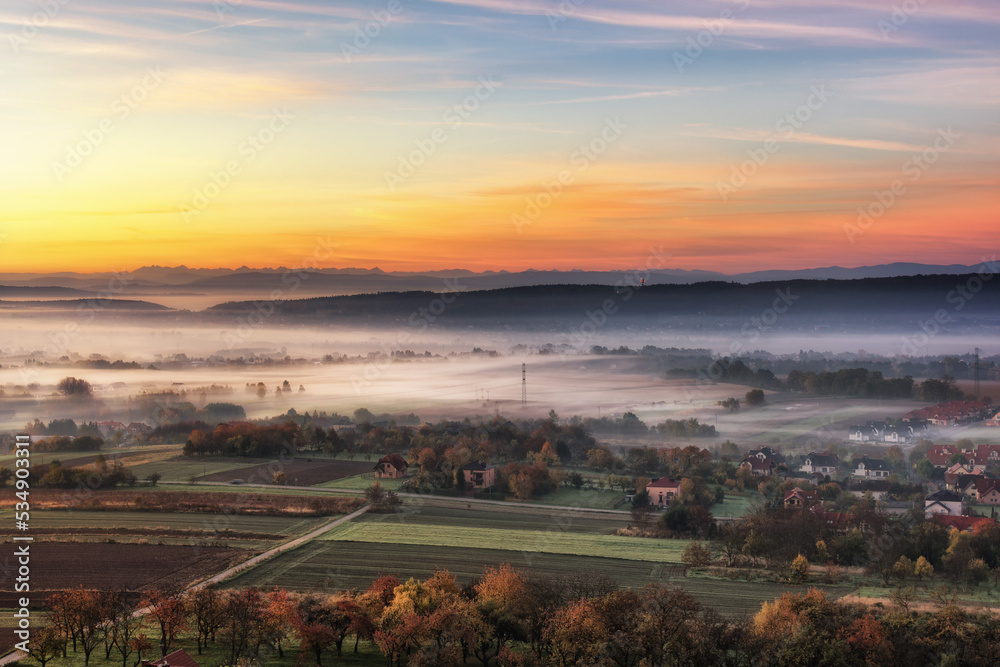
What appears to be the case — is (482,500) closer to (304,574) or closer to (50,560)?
(304,574)

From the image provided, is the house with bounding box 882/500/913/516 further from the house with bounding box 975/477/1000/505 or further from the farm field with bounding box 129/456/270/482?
the farm field with bounding box 129/456/270/482

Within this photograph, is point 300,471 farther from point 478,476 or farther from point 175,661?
point 175,661

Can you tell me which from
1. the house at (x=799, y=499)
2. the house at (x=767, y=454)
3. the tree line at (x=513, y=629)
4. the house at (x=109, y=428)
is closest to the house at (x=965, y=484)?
the house at (x=799, y=499)

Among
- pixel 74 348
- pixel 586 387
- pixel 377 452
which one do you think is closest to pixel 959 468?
pixel 377 452

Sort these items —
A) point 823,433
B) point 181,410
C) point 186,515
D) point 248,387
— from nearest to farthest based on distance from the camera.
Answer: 1. point 186,515
2. point 823,433
3. point 181,410
4. point 248,387

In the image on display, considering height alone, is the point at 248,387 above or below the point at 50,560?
above

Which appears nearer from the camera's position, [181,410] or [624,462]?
[624,462]
